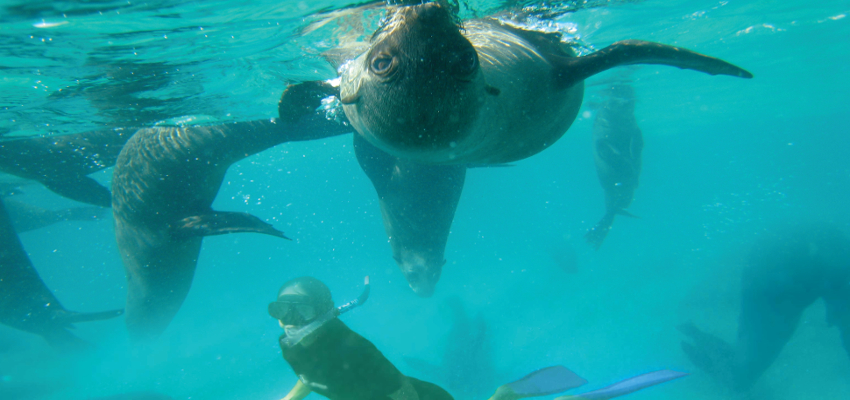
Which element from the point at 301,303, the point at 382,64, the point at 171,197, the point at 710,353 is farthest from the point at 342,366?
the point at 710,353

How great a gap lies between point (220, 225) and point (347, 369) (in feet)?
8.95

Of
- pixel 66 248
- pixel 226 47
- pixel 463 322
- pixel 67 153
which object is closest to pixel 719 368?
pixel 463 322

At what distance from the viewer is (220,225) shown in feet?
15.7

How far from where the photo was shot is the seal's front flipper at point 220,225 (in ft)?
14.4

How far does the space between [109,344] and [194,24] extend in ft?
107

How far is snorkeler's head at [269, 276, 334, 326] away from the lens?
3707mm

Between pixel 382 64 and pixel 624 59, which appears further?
pixel 624 59

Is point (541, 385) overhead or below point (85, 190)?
below

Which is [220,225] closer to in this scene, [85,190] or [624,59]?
[85,190]

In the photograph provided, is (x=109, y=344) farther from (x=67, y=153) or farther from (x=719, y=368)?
(x=719, y=368)

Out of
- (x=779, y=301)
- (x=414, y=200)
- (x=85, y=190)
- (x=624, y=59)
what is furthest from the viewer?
(x=779, y=301)

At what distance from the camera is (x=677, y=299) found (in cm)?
1495

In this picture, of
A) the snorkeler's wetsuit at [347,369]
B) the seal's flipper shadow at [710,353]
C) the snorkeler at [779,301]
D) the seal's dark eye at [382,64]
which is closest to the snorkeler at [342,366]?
the snorkeler's wetsuit at [347,369]

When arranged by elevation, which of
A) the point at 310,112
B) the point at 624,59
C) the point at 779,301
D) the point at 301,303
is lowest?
the point at 779,301
